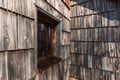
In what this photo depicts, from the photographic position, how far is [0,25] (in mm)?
1553

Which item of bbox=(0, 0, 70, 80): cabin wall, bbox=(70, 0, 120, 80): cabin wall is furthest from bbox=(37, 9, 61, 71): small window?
bbox=(70, 0, 120, 80): cabin wall

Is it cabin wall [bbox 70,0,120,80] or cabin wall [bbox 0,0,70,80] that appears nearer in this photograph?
cabin wall [bbox 0,0,70,80]

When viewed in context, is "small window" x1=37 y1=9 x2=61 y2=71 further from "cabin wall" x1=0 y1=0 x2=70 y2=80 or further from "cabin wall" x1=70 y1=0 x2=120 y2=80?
"cabin wall" x1=70 y1=0 x2=120 y2=80

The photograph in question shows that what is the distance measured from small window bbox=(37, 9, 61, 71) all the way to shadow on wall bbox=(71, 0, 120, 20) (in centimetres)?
217

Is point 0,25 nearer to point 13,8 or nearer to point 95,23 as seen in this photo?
point 13,8

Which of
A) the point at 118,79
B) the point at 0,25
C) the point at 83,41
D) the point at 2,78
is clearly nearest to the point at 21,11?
the point at 0,25

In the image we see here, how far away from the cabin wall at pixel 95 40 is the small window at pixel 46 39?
2169mm

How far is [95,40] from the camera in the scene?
6016 millimetres

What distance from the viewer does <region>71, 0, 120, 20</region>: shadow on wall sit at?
5461 millimetres

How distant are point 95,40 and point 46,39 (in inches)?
108

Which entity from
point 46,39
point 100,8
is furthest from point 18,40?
point 100,8

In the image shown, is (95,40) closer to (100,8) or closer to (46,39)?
(100,8)

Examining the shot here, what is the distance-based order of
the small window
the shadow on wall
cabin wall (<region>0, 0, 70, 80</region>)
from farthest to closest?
the shadow on wall, the small window, cabin wall (<region>0, 0, 70, 80</region>)

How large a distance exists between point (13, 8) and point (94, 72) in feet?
15.4
